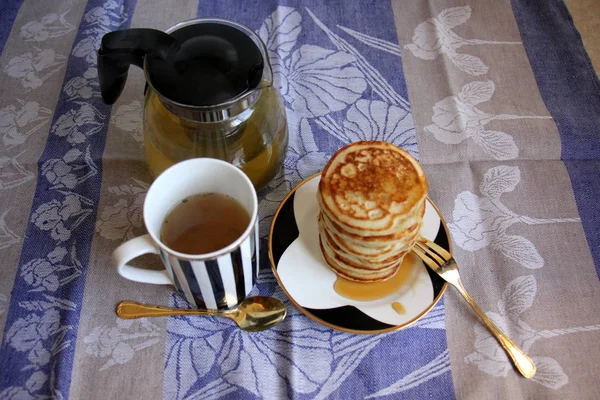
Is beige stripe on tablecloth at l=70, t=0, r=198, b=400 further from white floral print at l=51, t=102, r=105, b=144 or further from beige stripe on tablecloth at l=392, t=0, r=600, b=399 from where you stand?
beige stripe on tablecloth at l=392, t=0, r=600, b=399

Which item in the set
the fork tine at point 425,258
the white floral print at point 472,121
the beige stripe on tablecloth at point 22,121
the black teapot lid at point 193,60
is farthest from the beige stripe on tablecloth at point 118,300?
the white floral print at point 472,121

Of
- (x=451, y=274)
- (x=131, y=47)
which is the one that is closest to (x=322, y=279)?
(x=451, y=274)

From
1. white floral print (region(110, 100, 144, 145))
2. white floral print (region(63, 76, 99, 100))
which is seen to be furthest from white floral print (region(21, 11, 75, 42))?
white floral print (region(110, 100, 144, 145))

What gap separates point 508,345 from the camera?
25.9 inches

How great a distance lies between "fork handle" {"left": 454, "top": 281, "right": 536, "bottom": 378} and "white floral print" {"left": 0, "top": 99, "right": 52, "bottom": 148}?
74 centimetres

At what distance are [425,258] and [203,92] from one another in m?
0.37

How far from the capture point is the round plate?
643mm

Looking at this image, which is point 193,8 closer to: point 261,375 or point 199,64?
point 199,64

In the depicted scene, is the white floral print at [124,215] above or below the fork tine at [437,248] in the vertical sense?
above

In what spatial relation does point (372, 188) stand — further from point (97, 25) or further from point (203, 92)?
point (97, 25)

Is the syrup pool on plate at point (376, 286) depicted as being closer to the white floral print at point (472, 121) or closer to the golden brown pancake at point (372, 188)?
the golden brown pancake at point (372, 188)

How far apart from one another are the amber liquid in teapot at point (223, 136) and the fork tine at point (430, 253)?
0.25 meters

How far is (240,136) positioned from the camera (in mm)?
697

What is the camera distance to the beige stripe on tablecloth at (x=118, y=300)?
649mm
